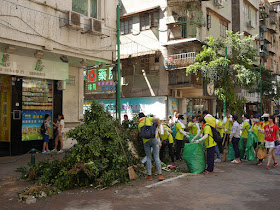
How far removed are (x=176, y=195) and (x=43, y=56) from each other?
828cm

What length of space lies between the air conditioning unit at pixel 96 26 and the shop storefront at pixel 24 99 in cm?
196

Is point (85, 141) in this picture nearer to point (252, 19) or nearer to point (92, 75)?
point (92, 75)

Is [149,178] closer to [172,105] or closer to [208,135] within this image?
[208,135]

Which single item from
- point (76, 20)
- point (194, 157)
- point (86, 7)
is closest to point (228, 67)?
point (86, 7)

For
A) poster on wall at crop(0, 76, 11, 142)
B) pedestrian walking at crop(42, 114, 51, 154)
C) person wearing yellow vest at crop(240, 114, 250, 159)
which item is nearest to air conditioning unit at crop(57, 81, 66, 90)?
pedestrian walking at crop(42, 114, 51, 154)

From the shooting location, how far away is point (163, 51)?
22.3 meters

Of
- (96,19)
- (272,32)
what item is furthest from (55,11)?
(272,32)

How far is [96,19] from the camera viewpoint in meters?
12.2

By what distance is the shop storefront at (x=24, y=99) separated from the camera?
35.8 feet

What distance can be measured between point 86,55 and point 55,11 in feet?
7.10

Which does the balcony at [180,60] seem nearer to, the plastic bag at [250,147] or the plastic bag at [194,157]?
the plastic bag at [250,147]

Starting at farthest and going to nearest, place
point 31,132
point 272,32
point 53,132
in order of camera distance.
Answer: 1. point 272,32
2. point 53,132
3. point 31,132

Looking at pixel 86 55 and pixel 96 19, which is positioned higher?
pixel 96 19

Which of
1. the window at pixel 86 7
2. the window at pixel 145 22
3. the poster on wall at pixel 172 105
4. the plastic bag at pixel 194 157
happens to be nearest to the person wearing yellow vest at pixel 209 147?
the plastic bag at pixel 194 157
